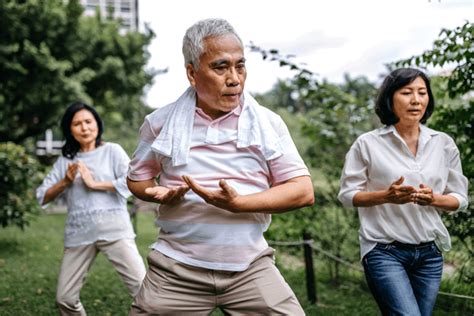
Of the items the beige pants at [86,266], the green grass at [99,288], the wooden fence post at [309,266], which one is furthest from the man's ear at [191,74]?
the wooden fence post at [309,266]

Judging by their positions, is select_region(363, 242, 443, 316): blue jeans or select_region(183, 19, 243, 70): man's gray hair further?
select_region(363, 242, 443, 316): blue jeans

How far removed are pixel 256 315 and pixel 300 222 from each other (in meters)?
6.38

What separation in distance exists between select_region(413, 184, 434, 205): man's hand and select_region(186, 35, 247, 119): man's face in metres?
1.17

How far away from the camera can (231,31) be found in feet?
8.45

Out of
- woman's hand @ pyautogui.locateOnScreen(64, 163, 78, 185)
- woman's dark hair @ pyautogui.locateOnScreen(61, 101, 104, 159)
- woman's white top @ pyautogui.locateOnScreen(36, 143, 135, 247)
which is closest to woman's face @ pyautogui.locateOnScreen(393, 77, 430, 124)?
woman's white top @ pyautogui.locateOnScreen(36, 143, 135, 247)

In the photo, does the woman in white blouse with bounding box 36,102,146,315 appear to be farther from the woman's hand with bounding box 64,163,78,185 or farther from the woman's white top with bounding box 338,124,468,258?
the woman's white top with bounding box 338,124,468,258

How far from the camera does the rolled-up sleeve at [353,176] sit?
3523mm

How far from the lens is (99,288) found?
7449mm

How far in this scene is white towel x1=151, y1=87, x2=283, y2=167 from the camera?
2.52m

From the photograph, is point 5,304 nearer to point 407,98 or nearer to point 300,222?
point 300,222

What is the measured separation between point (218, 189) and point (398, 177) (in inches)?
53.8

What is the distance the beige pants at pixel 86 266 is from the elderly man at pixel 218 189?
2129 millimetres

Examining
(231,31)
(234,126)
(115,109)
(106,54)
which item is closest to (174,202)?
(234,126)

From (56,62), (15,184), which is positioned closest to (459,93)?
(15,184)
